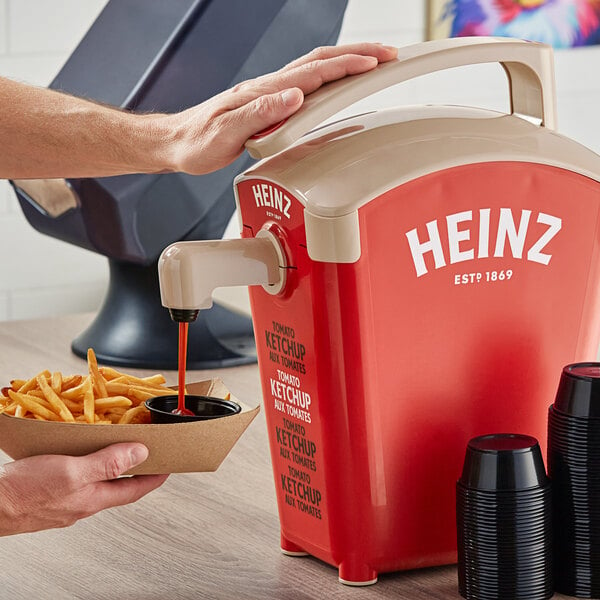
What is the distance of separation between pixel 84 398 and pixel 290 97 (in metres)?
0.35

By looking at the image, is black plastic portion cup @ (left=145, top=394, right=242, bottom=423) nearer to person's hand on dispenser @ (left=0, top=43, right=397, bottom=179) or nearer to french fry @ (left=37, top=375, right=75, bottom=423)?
french fry @ (left=37, top=375, right=75, bottom=423)

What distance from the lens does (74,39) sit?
2889 millimetres

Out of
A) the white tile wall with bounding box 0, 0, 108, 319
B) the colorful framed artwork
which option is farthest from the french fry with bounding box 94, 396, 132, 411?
the colorful framed artwork

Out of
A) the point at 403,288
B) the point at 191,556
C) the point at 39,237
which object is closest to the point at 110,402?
the point at 191,556

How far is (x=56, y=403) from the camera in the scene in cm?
112

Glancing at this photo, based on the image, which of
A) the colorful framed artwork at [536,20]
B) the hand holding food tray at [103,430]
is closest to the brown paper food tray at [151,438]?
the hand holding food tray at [103,430]

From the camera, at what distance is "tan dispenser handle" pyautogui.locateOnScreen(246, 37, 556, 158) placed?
1063 millimetres

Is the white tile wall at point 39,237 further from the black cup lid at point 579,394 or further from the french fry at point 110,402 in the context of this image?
the black cup lid at point 579,394

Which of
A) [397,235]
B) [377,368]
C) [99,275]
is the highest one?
[397,235]

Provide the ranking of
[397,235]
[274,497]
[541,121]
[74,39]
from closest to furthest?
[397,235]
[541,121]
[274,497]
[74,39]

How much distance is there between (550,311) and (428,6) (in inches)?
99.8

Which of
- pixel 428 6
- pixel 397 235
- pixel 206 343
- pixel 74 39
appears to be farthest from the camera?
pixel 428 6

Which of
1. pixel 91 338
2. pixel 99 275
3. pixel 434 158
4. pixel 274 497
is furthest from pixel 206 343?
pixel 99 275

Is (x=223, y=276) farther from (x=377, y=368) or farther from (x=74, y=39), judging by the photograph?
(x=74, y=39)
